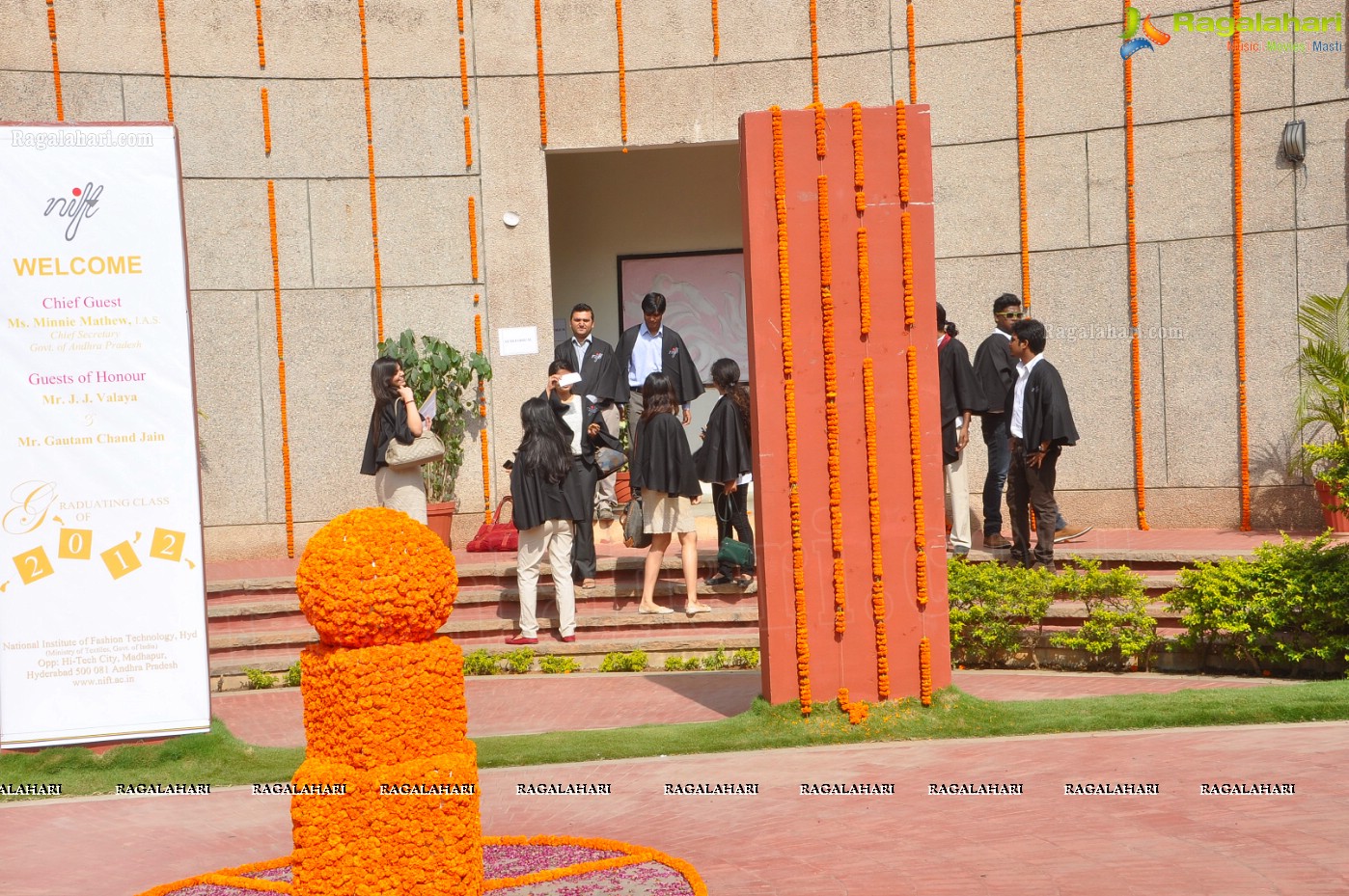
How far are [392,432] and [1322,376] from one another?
24.7 feet

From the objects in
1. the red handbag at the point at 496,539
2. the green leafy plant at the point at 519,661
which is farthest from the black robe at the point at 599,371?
the green leafy plant at the point at 519,661

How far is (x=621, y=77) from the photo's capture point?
13.3 metres

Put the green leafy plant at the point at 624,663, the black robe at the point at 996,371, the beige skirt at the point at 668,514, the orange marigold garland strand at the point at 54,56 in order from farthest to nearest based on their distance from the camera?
the orange marigold garland strand at the point at 54,56 < the black robe at the point at 996,371 < the beige skirt at the point at 668,514 < the green leafy plant at the point at 624,663

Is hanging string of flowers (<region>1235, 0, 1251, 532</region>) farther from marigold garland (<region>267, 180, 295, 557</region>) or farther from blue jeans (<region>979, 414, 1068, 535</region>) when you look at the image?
marigold garland (<region>267, 180, 295, 557</region>)

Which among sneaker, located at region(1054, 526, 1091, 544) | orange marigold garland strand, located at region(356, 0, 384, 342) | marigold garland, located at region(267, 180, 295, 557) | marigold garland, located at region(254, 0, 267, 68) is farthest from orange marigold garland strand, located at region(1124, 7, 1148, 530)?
marigold garland, located at region(254, 0, 267, 68)

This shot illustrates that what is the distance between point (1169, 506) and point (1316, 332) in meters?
1.90

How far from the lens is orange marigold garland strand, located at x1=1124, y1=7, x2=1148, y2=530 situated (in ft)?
39.6

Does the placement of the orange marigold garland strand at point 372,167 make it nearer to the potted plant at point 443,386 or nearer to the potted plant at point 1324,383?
the potted plant at point 443,386

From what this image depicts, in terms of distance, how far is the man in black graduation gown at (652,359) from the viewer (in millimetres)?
11680

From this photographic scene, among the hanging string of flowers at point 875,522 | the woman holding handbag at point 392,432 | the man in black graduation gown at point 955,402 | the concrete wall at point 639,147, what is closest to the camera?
the hanging string of flowers at point 875,522

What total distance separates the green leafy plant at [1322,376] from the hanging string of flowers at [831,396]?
5.21 meters

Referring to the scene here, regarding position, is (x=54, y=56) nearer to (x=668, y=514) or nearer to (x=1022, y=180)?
(x=668, y=514)

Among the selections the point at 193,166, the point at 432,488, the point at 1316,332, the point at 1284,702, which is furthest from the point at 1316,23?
the point at 193,166

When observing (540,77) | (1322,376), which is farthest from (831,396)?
(540,77)
